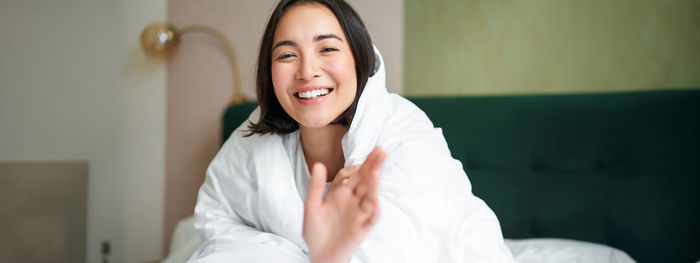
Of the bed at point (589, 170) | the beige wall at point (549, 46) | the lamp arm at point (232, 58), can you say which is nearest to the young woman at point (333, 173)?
the bed at point (589, 170)

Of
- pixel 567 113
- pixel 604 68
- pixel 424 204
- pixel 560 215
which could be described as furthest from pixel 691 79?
pixel 424 204

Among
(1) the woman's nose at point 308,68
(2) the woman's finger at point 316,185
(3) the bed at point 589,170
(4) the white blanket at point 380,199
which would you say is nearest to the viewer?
(2) the woman's finger at point 316,185

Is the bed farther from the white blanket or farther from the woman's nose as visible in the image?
the woman's nose

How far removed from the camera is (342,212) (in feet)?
2.48

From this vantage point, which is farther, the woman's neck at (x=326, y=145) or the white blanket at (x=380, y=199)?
the woman's neck at (x=326, y=145)

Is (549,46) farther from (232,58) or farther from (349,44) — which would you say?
(232,58)

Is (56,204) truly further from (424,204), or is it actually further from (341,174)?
(424,204)

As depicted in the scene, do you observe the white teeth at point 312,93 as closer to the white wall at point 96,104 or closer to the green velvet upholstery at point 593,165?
the green velvet upholstery at point 593,165

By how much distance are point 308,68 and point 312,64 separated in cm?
2

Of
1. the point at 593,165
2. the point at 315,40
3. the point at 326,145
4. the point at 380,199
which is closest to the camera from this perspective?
the point at 380,199

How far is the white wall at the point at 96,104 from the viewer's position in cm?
170

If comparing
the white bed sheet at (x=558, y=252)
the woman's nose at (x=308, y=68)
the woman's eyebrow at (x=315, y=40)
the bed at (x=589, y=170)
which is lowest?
the white bed sheet at (x=558, y=252)

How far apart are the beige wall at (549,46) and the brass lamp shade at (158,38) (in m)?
1.13

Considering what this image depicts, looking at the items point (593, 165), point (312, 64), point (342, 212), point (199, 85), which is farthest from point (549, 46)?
point (199, 85)
